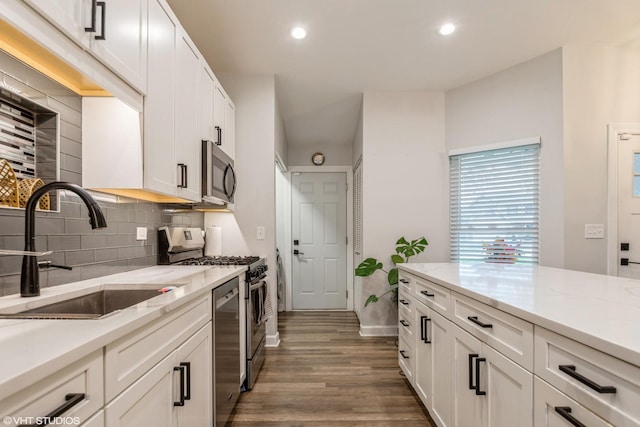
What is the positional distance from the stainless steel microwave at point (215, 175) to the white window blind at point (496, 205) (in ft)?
8.00

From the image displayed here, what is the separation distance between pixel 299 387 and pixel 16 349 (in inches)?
82.4

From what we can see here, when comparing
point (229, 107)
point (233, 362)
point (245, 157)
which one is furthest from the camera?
point (245, 157)

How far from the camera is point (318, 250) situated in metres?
4.88

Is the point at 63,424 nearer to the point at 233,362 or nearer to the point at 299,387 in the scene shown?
the point at 233,362

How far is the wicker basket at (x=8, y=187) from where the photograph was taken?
1156mm

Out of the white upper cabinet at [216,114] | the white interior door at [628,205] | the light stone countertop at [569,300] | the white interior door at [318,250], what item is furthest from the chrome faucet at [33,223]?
the white interior door at [628,205]

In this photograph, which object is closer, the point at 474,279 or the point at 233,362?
the point at 474,279

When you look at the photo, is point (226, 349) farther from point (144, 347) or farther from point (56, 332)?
point (56, 332)

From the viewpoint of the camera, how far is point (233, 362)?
2.01 meters

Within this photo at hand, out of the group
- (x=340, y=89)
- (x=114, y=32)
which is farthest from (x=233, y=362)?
(x=340, y=89)

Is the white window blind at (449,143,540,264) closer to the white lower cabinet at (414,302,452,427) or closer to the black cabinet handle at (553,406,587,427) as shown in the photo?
the white lower cabinet at (414,302,452,427)

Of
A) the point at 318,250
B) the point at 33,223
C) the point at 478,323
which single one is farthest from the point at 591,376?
the point at 318,250

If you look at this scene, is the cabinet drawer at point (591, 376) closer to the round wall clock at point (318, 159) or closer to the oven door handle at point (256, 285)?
the oven door handle at point (256, 285)

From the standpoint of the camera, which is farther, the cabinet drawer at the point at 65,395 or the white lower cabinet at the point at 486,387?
the white lower cabinet at the point at 486,387
